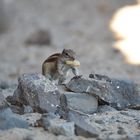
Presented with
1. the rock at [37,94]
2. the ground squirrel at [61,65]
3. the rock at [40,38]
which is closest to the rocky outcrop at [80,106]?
the rock at [37,94]

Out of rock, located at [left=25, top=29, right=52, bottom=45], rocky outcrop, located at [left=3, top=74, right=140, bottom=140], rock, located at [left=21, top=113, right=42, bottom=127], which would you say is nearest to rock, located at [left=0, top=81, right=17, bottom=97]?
rocky outcrop, located at [left=3, top=74, right=140, bottom=140]

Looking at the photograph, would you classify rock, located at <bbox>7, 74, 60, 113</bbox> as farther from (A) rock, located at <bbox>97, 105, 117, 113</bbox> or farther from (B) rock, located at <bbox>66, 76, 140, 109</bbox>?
(A) rock, located at <bbox>97, 105, 117, 113</bbox>

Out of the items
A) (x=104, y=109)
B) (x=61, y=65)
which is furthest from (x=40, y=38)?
(x=104, y=109)

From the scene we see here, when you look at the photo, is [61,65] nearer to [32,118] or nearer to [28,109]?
[28,109]

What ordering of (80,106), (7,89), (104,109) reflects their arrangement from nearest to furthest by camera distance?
(80,106) → (104,109) → (7,89)

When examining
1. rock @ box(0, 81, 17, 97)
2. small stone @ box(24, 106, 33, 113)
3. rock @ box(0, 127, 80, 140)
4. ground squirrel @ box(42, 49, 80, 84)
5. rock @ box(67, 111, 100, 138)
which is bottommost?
rock @ box(0, 127, 80, 140)
